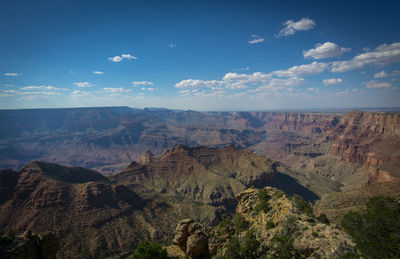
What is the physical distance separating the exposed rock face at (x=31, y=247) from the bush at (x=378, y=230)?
43064mm

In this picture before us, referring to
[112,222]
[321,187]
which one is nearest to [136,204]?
[112,222]

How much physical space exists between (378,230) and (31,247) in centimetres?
4972

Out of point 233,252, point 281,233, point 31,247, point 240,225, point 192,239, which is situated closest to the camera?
point 233,252

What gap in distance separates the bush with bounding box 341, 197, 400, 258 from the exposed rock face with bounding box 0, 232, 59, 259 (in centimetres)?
4306

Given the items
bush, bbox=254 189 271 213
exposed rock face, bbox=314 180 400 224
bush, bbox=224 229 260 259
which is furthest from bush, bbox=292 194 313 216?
exposed rock face, bbox=314 180 400 224

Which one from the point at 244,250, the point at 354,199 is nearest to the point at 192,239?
the point at 244,250

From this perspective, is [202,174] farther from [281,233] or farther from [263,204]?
[281,233]

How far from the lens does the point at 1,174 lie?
81.0m

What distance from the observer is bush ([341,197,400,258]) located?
24511 millimetres

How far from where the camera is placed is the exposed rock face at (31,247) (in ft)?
84.2

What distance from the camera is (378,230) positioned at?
1104 inches

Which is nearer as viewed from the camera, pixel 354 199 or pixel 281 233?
pixel 281 233

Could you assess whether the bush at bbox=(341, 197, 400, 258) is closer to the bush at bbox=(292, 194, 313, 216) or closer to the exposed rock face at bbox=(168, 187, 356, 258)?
the exposed rock face at bbox=(168, 187, 356, 258)

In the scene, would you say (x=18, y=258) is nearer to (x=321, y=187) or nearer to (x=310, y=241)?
(x=310, y=241)
